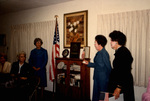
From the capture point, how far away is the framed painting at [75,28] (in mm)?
4051

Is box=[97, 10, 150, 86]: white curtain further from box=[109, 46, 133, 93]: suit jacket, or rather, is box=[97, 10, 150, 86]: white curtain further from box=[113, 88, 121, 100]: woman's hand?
box=[113, 88, 121, 100]: woman's hand

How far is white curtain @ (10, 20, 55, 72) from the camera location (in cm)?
478

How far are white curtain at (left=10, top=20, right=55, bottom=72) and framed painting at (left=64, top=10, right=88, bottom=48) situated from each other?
0.59m

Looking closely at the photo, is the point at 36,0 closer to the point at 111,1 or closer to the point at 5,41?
the point at 111,1

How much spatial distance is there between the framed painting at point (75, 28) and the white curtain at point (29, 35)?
0.59 m

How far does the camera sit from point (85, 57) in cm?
377

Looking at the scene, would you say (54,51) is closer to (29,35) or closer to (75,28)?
(75,28)

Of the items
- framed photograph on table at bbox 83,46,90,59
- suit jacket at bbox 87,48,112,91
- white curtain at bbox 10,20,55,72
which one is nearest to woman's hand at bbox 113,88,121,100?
suit jacket at bbox 87,48,112,91

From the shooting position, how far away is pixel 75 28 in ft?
13.8

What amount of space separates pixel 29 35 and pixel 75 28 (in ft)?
7.05

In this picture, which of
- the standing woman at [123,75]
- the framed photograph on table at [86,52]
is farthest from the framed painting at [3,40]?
the standing woman at [123,75]

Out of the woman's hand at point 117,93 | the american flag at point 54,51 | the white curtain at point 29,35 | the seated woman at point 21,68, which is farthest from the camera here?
the white curtain at point 29,35

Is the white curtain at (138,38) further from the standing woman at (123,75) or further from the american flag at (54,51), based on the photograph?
the american flag at (54,51)

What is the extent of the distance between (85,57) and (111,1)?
1700 mm
